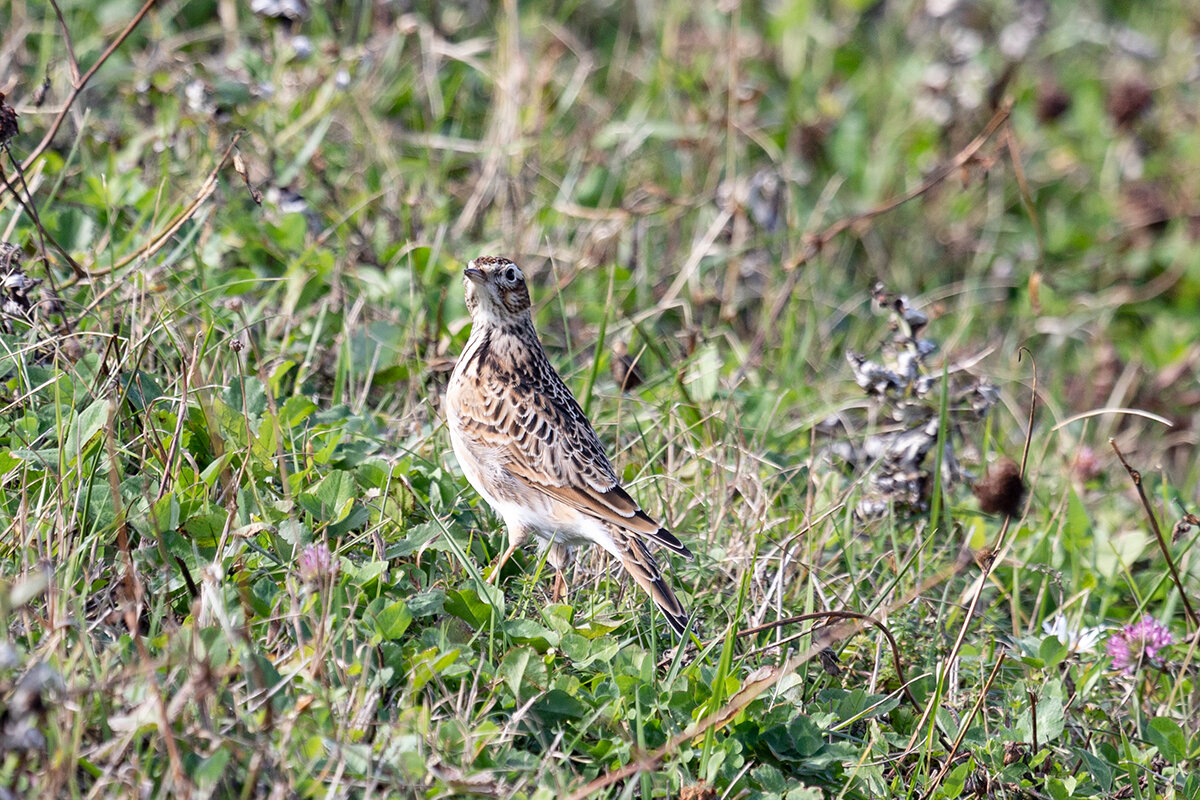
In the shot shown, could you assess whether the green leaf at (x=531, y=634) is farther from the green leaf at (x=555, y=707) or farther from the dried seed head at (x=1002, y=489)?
the dried seed head at (x=1002, y=489)

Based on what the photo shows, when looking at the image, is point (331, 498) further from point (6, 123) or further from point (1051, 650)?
point (1051, 650)

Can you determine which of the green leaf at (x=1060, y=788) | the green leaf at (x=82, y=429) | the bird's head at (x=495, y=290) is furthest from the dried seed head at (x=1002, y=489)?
the green leaf at (x=82, y=429)

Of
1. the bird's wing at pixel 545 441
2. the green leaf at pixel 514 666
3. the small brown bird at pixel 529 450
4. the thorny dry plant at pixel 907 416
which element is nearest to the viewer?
the green leaf at pixel 514 666

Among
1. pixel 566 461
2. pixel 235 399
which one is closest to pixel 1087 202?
pixel 566 461

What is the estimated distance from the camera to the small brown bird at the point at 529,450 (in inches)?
174

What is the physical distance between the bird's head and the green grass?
0.40 metres

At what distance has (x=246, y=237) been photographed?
19.8 ft

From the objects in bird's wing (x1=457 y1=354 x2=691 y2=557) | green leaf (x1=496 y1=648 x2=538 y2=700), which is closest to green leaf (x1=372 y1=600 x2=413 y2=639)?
green leaf (x1=496 y1=648 x2=538 y2=700)

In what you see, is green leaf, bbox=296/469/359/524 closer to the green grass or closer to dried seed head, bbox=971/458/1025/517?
the green grass

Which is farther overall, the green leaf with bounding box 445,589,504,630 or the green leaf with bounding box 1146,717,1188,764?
the green leaf with bounding box 1146,717,1188,764

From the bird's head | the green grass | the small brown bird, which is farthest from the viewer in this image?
the bird's head

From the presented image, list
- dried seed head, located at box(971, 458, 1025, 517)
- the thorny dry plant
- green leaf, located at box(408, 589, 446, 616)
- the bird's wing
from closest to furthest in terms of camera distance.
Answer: green leaf, located at box(408, 589, 446, 616)
the bird's wing
dried seed head, located at box(971, 458, 1025, 517)
the thorny dry plant

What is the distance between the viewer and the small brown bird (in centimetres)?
442

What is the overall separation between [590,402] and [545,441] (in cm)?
102
